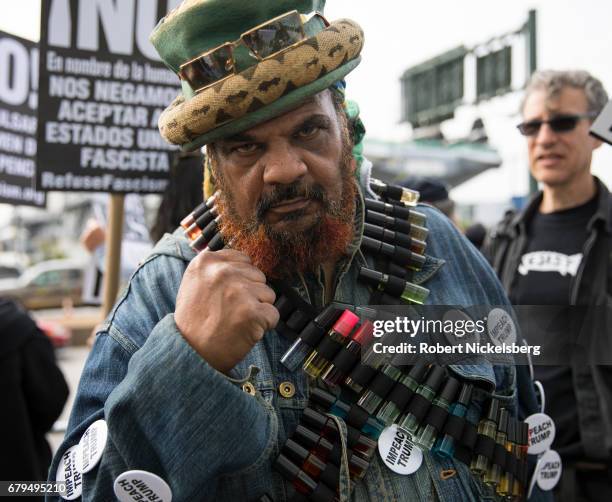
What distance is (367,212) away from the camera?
237cm

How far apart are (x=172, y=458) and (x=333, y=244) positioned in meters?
0.82

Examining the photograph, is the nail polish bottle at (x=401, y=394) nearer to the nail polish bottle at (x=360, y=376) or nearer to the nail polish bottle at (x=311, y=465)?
the nail polish bottle at (x=360, y=376)

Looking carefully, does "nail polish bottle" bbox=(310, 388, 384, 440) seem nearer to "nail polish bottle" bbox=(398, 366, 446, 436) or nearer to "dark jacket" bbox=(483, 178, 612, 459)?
"nail polish bottle" bbox=(398, 366, 446, 436)

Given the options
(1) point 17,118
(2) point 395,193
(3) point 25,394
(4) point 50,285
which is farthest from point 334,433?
(4) point 50,285

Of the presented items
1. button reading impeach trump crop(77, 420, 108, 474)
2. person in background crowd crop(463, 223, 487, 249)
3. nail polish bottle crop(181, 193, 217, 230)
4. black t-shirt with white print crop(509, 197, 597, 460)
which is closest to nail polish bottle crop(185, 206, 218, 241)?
nail polish bottle crop(181, 193, 217, 230)

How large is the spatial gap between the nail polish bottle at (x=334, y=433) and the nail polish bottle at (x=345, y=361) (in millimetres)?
124

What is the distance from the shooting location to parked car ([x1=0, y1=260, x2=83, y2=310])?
31.8 meters

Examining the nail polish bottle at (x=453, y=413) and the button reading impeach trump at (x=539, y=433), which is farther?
the button reading impeach trump at (x=539, y=433)

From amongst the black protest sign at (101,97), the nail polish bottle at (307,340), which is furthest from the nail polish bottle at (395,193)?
the black protest sign at (101,97)

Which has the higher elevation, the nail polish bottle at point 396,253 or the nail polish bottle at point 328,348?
the nail polish bottle at point 396,253

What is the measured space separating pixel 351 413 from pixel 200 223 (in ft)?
2.75

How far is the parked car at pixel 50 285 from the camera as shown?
31844mm

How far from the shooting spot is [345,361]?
200 cm

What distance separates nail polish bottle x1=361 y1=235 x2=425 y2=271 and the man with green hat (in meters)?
0.03
